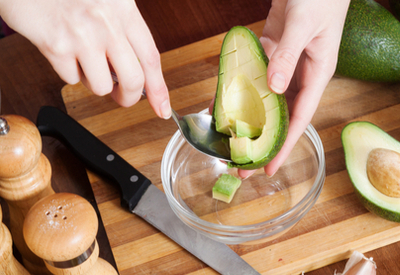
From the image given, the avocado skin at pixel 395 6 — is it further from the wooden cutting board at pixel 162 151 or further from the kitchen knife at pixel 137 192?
the kitchen knife at pixel 137 192

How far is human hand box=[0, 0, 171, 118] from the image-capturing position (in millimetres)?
562

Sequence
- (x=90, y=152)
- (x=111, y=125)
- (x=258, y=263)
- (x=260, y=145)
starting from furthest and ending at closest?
(x=111, y=125) < (x=90, y=152) < (x=258, y=263) < (x=260, y=145)

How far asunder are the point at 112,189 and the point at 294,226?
0.42 meters

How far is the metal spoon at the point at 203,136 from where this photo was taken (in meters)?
0.79

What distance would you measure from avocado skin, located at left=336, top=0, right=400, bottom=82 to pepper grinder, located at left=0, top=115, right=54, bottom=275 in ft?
2.42

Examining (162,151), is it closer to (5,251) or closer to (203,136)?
(203,136)

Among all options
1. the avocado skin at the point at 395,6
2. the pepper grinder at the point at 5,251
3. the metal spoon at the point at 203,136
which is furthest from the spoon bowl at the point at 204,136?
the avocado skin at the point at 395,6

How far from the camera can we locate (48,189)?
796 millimetres

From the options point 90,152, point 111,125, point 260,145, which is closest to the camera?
point 260,145

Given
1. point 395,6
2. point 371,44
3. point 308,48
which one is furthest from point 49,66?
point 395,6


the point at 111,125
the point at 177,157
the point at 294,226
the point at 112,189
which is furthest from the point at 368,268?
the point at 111,125

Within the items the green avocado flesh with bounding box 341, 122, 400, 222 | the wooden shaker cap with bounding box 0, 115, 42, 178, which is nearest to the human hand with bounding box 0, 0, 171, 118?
the wooden shaker cap with bounding box 0, 115, 42, 178

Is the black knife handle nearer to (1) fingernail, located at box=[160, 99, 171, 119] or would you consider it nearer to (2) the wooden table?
(2) the wooden table

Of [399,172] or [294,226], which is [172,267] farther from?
[399,172]
